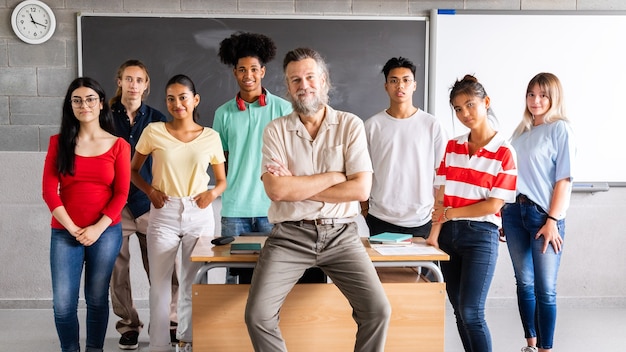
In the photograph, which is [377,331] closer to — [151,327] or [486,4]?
[151,327]

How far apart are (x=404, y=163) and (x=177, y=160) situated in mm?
1171

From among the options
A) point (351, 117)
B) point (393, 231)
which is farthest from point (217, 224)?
point (351, 117)

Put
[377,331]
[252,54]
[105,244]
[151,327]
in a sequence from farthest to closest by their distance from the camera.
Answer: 1. [252,54]
2. [151,327]
3. [105,244]
4. [377,331]

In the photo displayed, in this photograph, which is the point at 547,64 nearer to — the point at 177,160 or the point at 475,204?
the point at 475,204

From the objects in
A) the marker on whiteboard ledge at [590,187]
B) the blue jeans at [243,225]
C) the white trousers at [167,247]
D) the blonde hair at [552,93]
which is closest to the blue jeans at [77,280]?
the white trousers at [167,247]

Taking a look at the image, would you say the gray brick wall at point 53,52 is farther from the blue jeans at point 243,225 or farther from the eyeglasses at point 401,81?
the blue jeans at point 243,225

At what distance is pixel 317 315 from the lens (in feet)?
8.75

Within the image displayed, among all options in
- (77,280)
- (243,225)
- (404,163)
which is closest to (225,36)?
(243,225)

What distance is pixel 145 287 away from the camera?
459 centimetres

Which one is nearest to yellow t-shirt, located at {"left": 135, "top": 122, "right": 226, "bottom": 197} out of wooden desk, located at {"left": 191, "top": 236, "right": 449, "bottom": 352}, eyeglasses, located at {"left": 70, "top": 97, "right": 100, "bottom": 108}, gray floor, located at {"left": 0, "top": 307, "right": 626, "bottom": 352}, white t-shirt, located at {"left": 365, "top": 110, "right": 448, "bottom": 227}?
eyeglasses, located at {"left": 70, "top": 97, "right": 100, "bottom": 108}

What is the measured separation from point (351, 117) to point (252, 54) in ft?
3.34

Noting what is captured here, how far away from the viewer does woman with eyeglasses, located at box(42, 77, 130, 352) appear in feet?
9.58

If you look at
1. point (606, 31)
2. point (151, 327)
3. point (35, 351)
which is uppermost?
point (606, 31)

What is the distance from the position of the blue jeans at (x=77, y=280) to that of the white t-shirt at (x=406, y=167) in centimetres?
137
